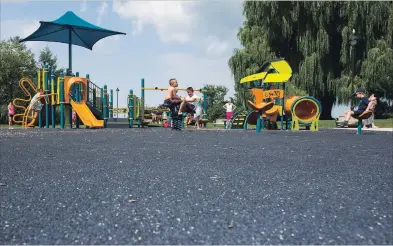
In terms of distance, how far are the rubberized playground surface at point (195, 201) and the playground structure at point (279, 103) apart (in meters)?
8.19

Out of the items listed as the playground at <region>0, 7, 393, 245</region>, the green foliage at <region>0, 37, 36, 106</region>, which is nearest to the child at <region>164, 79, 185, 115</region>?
the playground at <region>0, 7, 393, 245</region>

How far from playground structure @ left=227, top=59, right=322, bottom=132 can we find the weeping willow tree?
583cm

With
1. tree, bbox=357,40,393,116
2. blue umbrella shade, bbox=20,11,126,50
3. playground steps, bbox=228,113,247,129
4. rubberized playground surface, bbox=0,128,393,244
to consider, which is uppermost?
blue umbrella shade, bbox=20,11,126,50

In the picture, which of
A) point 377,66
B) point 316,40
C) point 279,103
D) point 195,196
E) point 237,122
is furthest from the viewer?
point 316,40

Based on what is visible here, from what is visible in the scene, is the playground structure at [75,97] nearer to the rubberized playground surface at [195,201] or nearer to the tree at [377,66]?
the rubberized playground surface at [195,201]

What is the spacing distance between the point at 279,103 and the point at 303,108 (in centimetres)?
76

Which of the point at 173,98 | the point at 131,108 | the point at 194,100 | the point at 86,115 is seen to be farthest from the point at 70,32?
the point at 194,100

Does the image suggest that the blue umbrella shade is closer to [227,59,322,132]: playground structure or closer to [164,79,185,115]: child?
[227,59,322,132]: playground structure

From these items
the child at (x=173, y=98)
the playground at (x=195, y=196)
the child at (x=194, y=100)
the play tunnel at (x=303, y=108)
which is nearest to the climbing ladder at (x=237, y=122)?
the child at (x=194, y=100)

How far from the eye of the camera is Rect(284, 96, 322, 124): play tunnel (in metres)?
12.1

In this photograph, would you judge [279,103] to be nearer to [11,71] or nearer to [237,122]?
[237,122]

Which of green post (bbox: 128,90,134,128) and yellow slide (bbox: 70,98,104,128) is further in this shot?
green post (bbox: 128,90,134,128)

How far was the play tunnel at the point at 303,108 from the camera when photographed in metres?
12.1

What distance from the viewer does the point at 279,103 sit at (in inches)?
507
